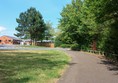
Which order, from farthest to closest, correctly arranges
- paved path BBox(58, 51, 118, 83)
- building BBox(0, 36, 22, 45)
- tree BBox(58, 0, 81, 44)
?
building BBox(0, 36, 22, 45), tree BBox(58, 0, 81, 44), paved path BBox(58, 51, 118, 83)

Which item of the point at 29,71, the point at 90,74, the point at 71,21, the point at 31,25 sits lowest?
the point at 90,74

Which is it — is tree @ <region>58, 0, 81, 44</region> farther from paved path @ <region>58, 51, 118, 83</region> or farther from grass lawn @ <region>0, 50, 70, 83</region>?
paved path @ <region>58, 51, 118, 83</region>

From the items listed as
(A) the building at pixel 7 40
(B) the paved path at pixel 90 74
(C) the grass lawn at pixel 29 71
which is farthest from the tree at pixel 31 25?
(B) the paved path at pixel 90 74

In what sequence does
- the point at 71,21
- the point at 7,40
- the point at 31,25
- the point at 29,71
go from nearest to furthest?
the point at 29,71
the point at 71,21
the point at 31,25
the point at 7,40

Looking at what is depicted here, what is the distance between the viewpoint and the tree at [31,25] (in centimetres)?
9438

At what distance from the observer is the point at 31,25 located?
96.1 m

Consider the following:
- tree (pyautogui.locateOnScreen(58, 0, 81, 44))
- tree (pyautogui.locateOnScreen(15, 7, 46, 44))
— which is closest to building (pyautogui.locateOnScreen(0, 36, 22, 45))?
tree (pyautogui.locateOnScreen(15, 7, 46, 44))

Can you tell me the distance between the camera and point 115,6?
1970cm

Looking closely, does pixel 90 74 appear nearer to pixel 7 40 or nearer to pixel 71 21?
pixel 71 21

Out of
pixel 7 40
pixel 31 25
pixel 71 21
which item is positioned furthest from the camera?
pixel 7 40

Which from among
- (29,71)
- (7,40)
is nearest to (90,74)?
(29,71)

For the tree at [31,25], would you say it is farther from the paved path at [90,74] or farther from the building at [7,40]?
the paved path at [90,74]

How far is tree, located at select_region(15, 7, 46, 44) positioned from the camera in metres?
94.4

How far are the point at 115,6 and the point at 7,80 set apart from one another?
10620 mm
